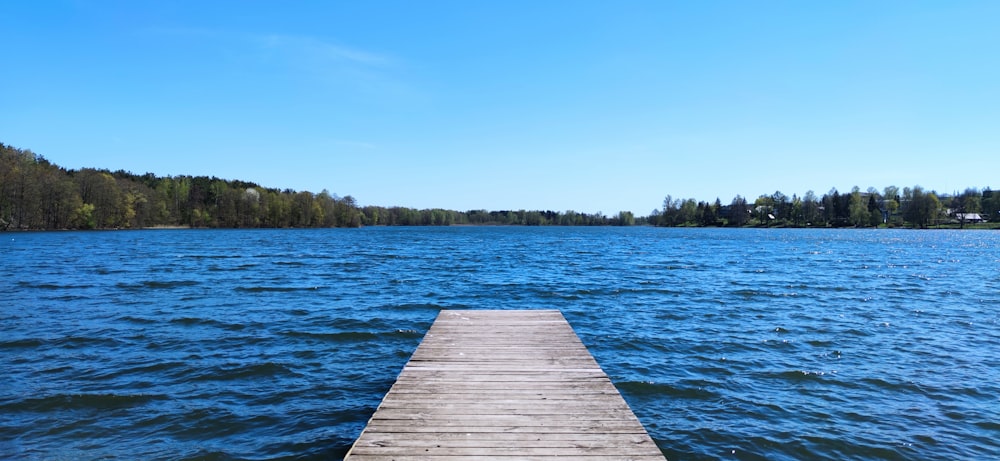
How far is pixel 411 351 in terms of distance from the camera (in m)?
12.9

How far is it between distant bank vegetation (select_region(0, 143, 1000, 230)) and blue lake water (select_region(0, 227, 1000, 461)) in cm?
8474

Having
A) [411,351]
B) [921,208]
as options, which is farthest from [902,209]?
[411,351]

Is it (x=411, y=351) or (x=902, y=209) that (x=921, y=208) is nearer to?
(x=902, y=209)

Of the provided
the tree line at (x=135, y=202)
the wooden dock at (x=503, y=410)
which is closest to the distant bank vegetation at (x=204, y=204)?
the tree line at (x=135, y=202)

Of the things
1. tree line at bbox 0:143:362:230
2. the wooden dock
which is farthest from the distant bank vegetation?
the wooden dock

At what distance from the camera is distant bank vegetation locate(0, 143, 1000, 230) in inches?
3506

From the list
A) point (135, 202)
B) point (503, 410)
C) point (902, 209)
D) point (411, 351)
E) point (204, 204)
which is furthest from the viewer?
point (902, 209)

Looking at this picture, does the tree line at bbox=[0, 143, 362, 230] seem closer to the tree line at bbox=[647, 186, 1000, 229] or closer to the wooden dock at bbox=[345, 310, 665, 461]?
the wooden dock at bbox=[345, 310, 665, 461]

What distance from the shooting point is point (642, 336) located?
1471cm

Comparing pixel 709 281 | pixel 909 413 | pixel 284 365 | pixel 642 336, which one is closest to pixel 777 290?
pixel 709 281

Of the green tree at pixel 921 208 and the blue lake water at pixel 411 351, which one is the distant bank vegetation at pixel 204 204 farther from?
the blue lake water at pixel 411 351

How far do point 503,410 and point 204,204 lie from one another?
16795 centimetres

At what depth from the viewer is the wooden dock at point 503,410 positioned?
16.9 ft

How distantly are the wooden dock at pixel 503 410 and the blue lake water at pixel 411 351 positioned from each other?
5.08 feet
